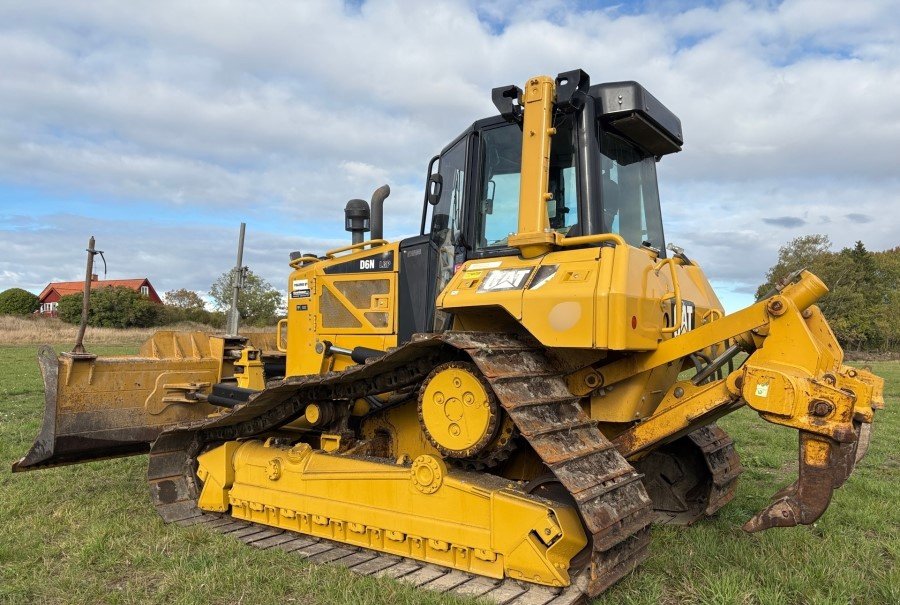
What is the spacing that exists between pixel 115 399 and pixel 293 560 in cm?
277

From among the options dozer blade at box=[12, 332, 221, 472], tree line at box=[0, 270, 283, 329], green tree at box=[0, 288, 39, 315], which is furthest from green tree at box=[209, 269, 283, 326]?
dozer blade at box=[12, 332, 221, 472]

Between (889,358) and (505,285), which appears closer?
(505,285)

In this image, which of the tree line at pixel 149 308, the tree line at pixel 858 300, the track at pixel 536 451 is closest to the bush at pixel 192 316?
the tree line at pixel 149 308

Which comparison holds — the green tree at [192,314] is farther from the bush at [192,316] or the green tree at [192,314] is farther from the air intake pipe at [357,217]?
the air intake pipe at [357,217]

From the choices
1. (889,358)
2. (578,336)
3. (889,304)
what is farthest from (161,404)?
(889,304)

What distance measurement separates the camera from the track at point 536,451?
3.67 metres

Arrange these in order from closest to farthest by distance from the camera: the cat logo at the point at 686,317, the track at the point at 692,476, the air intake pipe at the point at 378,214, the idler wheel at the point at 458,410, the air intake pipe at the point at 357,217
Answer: the idler wheel at the point at 458,410 < the cat logo at the point at 686,317 < the track at the point at 692,476 < the air intake pipe at the point at 378,214 < the air intake pipe at the point at 357,217

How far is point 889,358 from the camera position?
39156mm

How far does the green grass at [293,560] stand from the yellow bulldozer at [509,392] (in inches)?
11.9

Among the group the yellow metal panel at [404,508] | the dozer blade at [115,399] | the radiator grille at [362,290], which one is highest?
the radiator grille at [362,290]

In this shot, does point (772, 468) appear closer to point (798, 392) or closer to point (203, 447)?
point (798, 392)

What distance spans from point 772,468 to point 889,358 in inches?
1504

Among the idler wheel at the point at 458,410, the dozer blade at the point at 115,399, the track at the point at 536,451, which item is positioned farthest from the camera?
the dozer blade at the point at 115,399

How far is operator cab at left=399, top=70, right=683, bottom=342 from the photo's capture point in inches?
185
